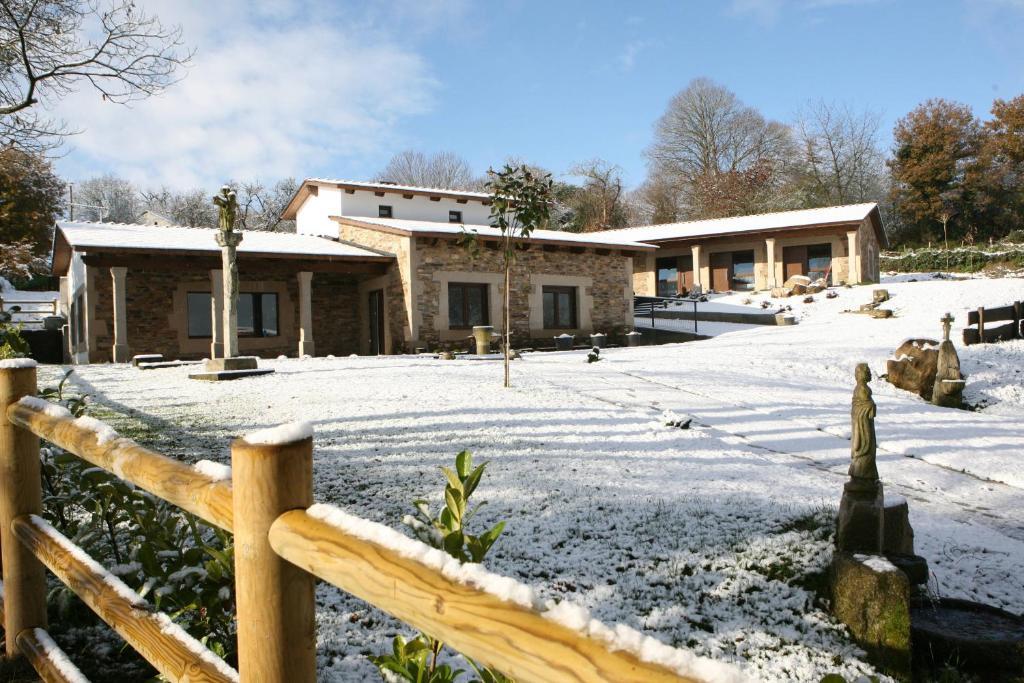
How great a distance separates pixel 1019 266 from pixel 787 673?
31.9 m

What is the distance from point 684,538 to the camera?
4.46m

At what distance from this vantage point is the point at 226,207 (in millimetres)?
11430

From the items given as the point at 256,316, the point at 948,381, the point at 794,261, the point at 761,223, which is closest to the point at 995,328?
the point at 948,381

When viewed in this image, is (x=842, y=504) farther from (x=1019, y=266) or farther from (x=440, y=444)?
(x=1019, y=266)

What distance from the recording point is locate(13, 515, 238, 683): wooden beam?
1.50 m

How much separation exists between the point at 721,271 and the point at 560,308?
12.7 metres

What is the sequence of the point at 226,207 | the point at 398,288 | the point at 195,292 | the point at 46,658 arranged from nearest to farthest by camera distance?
the point at 46,658
the point at 226,207
the point at 195,292
the point at 398,288

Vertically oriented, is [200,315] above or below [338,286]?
below

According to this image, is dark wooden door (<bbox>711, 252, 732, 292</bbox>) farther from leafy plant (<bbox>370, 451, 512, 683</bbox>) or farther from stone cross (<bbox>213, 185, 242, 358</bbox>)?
leafy plant (<bbox>370, 451, 512, 683</bbox>)

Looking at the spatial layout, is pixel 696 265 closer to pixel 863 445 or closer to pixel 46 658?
pixel 863 445

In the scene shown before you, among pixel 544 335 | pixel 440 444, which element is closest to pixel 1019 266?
pixel 544 335

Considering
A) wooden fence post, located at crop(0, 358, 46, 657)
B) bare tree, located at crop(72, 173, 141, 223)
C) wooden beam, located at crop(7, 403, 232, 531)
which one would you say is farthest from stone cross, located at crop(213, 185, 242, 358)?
bare tree, located at crop(72, 173, 141, 223)

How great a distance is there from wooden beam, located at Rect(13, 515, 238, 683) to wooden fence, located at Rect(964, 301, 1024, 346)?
17391mm

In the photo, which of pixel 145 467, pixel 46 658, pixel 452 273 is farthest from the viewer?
pixel 452 273
